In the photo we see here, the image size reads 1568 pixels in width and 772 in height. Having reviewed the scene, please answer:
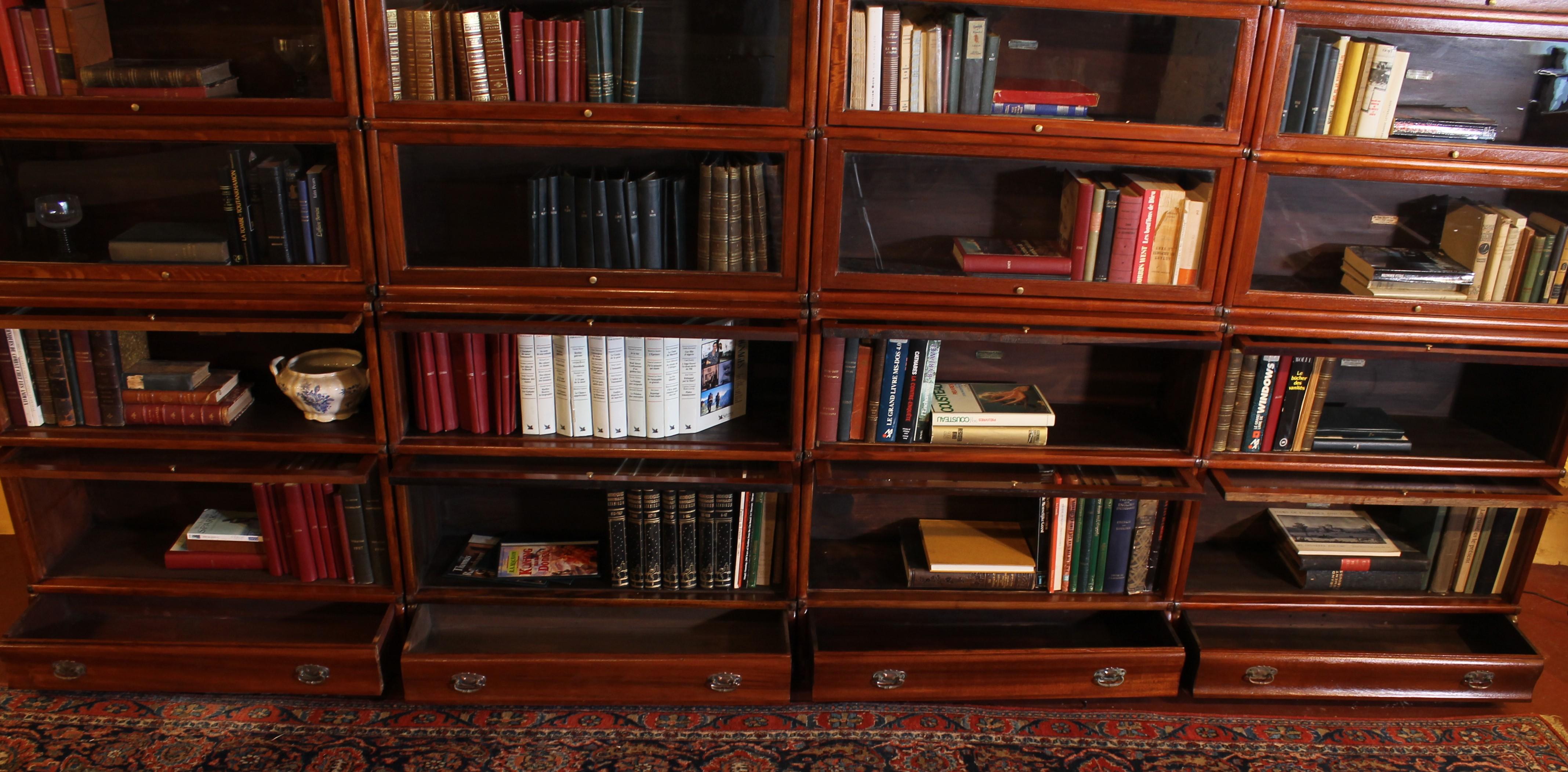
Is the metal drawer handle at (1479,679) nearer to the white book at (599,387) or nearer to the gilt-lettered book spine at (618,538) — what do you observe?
the gilt-lettered book spine at (618,538)

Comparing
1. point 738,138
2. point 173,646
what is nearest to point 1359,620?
point 738,138

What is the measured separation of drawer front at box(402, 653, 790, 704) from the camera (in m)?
2.62

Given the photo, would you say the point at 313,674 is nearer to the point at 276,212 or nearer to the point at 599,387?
the point at 599,387

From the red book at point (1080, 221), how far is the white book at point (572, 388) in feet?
3.51

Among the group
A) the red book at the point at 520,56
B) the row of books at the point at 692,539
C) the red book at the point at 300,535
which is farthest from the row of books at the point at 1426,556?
the red book at the point at 300,535

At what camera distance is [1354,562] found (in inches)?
112

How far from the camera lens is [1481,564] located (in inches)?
113

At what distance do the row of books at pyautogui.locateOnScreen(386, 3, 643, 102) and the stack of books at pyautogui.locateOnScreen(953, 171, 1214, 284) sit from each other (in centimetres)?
83

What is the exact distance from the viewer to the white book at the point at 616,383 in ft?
8.42

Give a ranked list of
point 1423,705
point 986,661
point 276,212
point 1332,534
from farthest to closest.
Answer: point 1332,534 → point 1423,705 → point 986,661 → point 276,212

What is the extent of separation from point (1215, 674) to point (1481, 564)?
743 millimetres

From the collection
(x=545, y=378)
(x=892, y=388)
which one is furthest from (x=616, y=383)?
(x=892, y=388)

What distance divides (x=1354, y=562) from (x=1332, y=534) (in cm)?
10

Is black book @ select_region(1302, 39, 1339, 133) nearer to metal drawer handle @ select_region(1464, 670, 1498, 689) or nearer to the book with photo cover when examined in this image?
the book with photo cover
